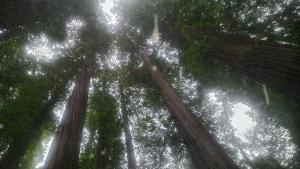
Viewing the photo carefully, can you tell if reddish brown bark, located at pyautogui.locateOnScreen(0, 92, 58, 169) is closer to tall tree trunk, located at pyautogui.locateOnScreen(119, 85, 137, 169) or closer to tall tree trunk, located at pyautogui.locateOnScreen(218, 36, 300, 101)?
tall tree trunk, located at pyautogui.locateOnScreen(119, 85, 137, 169)

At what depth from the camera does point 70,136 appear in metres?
4.55

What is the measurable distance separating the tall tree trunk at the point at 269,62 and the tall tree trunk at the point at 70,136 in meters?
3.82

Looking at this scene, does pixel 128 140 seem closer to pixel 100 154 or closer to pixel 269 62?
pixel 100 154

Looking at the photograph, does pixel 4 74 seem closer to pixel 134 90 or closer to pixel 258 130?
pixel 134 90

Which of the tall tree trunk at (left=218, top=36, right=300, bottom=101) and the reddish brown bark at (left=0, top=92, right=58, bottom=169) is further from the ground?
the reddish brown bark at (left=0, top=92, right=58, bottom=169)

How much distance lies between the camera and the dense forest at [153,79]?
6.13 metres

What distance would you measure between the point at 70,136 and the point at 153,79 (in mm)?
5819

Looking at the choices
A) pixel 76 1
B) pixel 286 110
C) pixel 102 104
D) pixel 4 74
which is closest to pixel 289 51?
pixel 286 110

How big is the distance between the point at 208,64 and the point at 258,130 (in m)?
9.24

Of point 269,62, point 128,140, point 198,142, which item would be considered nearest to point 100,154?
point 128,140

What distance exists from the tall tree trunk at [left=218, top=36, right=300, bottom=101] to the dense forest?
0.02 m

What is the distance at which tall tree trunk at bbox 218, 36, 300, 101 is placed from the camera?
4.64 meters

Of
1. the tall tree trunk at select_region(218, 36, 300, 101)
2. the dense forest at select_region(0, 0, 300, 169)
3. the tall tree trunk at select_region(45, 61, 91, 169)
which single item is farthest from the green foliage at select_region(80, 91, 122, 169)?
the tall tree trunk at select_region(218, 36, 300, 101)

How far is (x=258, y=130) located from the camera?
50.0 feet
